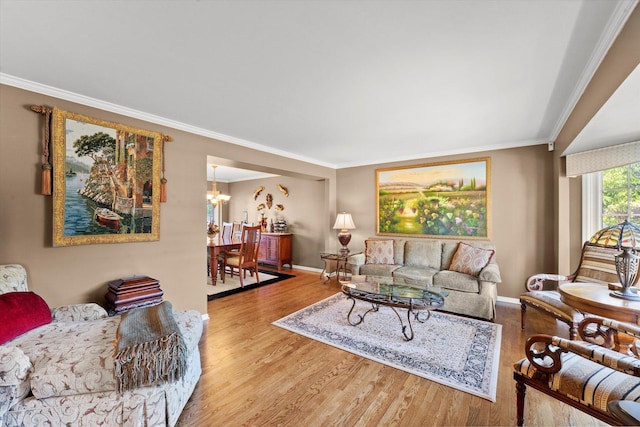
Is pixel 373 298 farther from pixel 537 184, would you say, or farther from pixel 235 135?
pixel 537 184

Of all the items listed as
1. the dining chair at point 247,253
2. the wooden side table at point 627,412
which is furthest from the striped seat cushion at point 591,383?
the dining chair at point 247,253

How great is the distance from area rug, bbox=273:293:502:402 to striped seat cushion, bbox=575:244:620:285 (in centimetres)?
102

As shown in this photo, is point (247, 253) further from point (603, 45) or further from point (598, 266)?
point (603, 45)

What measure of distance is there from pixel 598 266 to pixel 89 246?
5.06 m

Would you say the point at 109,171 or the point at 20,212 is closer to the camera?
the point at 20,212

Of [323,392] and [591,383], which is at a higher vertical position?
[591,383]

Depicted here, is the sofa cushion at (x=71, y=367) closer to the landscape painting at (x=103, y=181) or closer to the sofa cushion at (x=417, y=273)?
the landscape painting at (x=103, y=181)

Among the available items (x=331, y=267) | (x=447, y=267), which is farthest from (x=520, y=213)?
(x=331, y=267)

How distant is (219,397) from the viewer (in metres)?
1.92

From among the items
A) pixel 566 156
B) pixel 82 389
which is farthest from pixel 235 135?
pixel 566 156

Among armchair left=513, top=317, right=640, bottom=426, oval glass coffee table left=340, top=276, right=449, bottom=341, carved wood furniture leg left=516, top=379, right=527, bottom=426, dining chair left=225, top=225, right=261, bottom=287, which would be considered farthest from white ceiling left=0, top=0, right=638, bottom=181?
dining chair left=225, top=225, right=261, bottom=287

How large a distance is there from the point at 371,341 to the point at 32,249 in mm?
3199

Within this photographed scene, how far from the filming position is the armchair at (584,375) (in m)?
1.29

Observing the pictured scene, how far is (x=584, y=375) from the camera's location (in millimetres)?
1410
